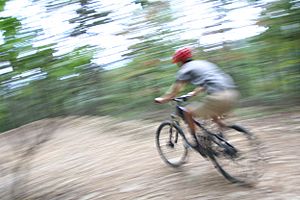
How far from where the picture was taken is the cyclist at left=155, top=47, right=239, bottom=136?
4.70m

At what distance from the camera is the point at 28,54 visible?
14.1ft

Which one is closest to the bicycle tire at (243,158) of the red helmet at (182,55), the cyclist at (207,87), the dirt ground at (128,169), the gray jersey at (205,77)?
the dirt ground at (128,169)

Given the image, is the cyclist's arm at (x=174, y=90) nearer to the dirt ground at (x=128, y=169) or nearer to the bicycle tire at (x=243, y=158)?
the bicycle tire at (x=243, y=158)

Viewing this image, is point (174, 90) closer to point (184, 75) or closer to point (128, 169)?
point (184, 75)

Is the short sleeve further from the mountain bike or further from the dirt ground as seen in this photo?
the dirt ground

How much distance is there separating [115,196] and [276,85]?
468 cm

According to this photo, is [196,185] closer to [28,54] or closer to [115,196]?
[115,196]

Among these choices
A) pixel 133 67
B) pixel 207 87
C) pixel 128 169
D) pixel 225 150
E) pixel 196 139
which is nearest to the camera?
pixel 207 87

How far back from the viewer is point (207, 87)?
477cm

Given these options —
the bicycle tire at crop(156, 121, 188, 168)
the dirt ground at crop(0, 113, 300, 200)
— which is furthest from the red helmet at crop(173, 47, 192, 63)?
the dirt ground at crop(0, 113, 300, 200)

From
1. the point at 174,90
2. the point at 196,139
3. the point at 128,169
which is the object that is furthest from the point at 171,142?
the point at 174,90

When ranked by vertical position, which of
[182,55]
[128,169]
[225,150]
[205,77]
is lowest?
[128,169]

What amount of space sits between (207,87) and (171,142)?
142 centimetres

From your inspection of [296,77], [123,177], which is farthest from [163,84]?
[123,177]
